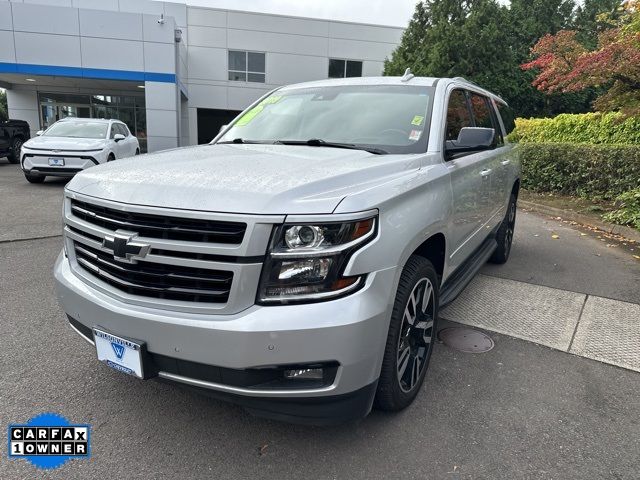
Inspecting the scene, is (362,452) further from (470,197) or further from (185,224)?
(470,197)

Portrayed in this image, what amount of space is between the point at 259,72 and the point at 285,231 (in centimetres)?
2519

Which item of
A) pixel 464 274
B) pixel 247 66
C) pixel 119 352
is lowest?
pixel 464 274

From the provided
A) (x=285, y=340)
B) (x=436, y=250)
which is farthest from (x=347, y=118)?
(x=285, y=340)

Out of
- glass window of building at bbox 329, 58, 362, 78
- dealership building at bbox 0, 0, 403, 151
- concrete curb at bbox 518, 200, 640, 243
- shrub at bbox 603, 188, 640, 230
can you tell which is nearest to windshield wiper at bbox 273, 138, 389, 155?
concrete curb at bbox 518, 200, 640, 243

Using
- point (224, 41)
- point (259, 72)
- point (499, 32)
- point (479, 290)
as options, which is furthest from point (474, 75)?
point (479, 290)

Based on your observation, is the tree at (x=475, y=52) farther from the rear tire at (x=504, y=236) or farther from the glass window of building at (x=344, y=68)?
the rear tire at (x=504, y=236)

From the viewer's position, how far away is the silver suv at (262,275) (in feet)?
6.40

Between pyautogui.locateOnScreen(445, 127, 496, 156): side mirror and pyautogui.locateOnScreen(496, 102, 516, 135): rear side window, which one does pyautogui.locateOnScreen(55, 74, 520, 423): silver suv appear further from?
pyautogui.locateOnScreen(496, 102, 516, 135): rear side window

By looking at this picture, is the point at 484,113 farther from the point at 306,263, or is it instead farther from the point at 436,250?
the point at 306,263

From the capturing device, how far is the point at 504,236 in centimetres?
555

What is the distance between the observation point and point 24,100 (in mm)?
24094

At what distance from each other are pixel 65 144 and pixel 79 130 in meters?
1.17

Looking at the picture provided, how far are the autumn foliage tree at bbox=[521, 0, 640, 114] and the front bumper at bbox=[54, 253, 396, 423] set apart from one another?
6.26 m

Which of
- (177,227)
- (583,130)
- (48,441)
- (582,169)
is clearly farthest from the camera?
(583,130)
